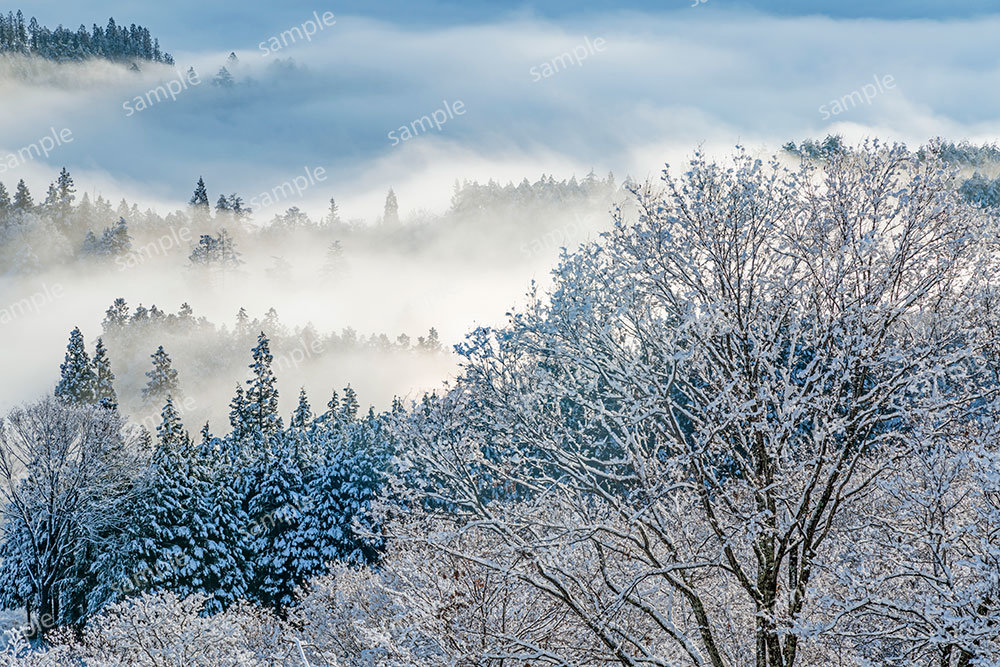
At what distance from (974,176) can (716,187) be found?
7521cm

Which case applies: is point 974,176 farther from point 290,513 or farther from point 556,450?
point 556,450

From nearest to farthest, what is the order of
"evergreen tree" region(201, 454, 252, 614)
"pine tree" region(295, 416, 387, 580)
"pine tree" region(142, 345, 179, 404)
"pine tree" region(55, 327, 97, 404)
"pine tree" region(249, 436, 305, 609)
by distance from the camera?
1. "evergreen tree" region(201, 454, 252, 614)
2. "pine tree" region(249, 436, 305, 609)
3. "pine tree" region(295, 416, 387, 580)
4. "pine tree" region(55, 327, 97, 404)
5. "pine tree" region(142, 345, 179, 404)

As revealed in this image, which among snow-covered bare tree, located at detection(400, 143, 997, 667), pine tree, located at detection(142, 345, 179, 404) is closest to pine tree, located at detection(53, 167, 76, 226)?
pine tree, located at detection(142, 345, 179, 404)

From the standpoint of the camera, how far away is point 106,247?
555ft

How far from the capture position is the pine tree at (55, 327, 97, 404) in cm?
5403

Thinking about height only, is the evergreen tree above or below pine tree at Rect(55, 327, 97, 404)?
below

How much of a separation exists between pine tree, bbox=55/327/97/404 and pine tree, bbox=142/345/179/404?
15.4 metres

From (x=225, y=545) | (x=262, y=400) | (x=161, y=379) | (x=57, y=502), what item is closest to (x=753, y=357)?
(x=225, y=545)

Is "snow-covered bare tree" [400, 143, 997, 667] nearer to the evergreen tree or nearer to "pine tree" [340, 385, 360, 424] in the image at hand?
the evergreen tree

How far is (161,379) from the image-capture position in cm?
7394

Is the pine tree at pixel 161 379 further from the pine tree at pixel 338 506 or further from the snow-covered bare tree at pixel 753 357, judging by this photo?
the snow-covered bare tree at pixel 753 357

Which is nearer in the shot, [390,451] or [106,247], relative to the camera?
[390,451]

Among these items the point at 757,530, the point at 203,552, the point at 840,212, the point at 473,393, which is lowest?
the point at 203,552

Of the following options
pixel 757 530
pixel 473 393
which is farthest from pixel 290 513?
pixel 757 530
